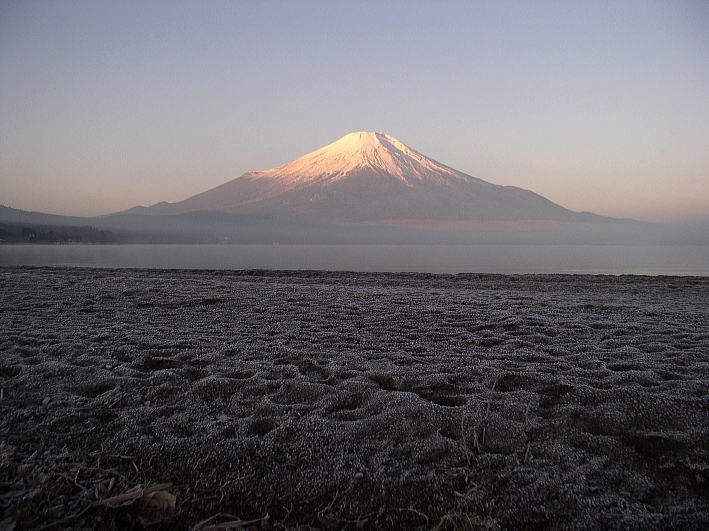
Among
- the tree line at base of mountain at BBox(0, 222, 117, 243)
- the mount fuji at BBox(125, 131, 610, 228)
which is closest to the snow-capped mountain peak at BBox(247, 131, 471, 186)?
the mount fuji at BBox(125, 131, 610, 228)

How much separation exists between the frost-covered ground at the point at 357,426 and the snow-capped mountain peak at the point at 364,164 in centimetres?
12348

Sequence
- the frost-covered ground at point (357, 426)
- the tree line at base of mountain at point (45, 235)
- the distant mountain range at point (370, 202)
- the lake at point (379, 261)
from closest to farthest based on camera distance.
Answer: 1. the frost-covered ground at point (357, 426)
2. the lake at point (379, 261)
3. the tree line at base of mountain at point (45, 235)
4. the distant mountain range at point (370, 202)

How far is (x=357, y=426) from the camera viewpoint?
2.45 m

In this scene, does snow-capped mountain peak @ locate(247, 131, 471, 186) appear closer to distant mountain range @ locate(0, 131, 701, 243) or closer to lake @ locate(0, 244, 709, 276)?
distant mountain range @ locate(0, 131, 701, 243)

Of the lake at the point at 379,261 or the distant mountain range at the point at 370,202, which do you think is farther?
the distant mountain range at the point at 370,202

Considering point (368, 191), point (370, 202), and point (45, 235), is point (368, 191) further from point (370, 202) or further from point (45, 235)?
point (45, 235)

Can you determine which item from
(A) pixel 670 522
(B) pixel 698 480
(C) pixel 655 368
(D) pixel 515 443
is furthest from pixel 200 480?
(C) pixel 655 368

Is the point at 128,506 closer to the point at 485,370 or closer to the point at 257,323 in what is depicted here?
the point at 485,370

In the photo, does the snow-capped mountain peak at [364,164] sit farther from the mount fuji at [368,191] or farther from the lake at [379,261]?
the lake at [379,261]

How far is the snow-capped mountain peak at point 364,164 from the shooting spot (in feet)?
418

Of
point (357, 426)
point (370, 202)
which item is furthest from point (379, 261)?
point (370, 202)

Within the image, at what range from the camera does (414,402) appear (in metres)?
2.72

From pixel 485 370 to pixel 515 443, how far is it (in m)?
1.16

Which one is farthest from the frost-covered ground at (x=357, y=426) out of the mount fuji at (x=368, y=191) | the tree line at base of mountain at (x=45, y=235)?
the mount fuji at (x=368, y=191)
